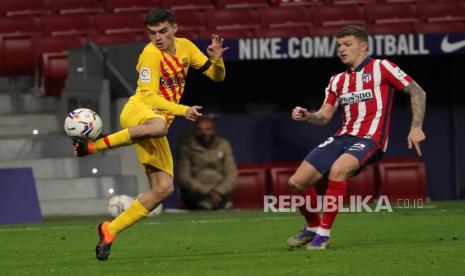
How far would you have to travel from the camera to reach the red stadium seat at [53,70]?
15.9 metres

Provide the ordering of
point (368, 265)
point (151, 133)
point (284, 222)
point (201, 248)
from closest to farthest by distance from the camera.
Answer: point (368, 265)
point (151, 133)
point (201, 248)
point (284, 222)

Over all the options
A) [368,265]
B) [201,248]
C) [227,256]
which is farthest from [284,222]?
[368,265]

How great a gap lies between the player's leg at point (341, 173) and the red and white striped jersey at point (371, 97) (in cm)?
13

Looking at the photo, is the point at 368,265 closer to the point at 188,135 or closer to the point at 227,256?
the point at 227,256

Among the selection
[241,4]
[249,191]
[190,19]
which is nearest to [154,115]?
[249,191]

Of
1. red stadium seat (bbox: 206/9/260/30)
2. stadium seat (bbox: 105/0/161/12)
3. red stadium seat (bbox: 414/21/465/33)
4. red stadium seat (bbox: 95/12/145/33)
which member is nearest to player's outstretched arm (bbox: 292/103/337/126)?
red stadium seat (bbox: 414/21/465/33)

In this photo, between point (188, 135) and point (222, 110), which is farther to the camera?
point (222, 110)

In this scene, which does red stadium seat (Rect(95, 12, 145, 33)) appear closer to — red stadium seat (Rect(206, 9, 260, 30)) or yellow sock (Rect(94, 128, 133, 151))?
red stadium seat (Rect(206, 9, 260, 30))

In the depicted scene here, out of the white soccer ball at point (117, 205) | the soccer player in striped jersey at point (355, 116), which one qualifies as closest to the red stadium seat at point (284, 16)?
the white soccer ball at point (117, 205)

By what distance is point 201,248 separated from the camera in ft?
32.0

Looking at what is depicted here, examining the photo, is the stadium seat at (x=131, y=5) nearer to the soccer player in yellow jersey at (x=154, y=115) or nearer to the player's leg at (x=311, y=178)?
the soccer player in yellow jersey at (x=154, y=115)

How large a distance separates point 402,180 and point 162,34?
8130mm

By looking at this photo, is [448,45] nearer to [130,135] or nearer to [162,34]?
[162,34]

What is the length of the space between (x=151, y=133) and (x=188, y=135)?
680 cm
